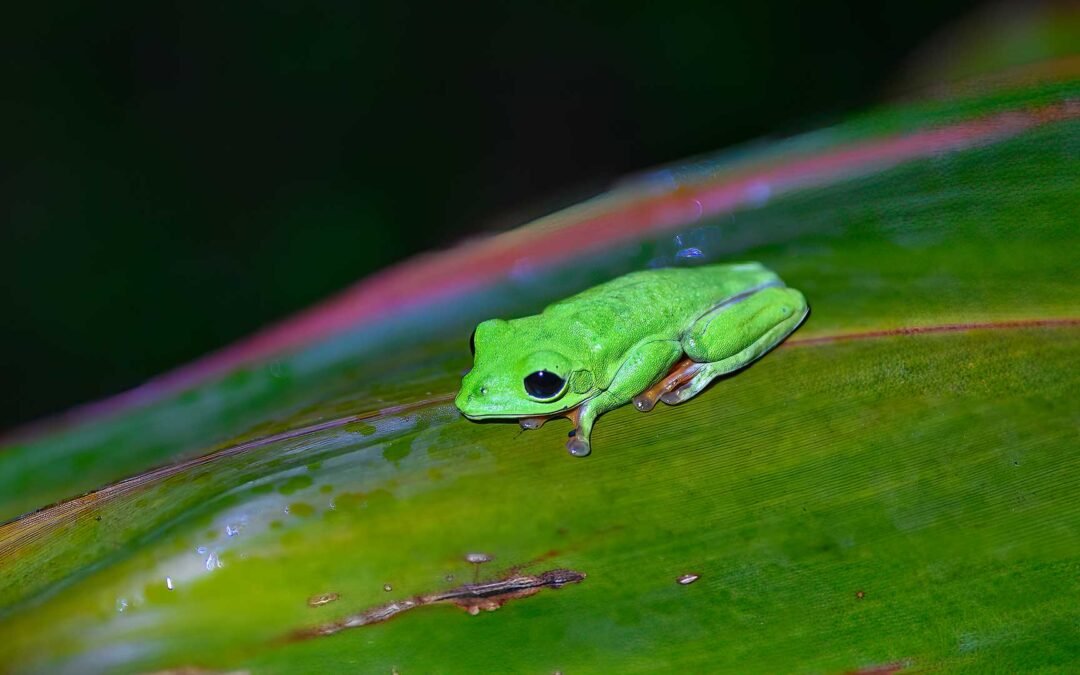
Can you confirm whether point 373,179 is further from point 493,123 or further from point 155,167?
point 155,167

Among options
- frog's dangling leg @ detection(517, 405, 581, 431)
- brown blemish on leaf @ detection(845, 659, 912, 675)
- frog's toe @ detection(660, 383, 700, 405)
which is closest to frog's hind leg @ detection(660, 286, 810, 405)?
frog's toe @ detection(660, 383, 700, 405)

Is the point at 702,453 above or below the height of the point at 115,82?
below

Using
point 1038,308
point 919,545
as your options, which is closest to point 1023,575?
point 919,545

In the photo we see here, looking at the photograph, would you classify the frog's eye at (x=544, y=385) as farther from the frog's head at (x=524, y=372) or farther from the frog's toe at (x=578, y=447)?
the frog's toe at (x=578, y=447)

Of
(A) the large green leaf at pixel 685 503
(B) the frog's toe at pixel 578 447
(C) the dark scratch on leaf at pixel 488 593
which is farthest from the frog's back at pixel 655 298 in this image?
(C) the dark scratch on leaf at pixel 488 593

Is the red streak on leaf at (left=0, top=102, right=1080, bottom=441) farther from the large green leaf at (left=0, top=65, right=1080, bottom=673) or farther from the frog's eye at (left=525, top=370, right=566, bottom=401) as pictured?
the frog's eye at (left=525, top=370, right=566, bottom=401)
